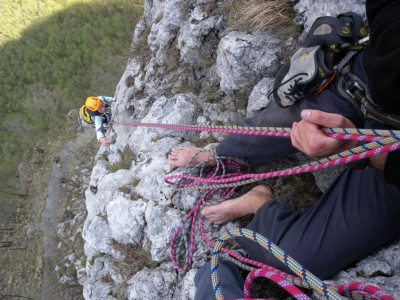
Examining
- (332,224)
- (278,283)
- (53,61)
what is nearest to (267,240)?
(278,283)

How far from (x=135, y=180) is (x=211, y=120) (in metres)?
1.08

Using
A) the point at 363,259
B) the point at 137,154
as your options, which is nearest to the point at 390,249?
the point at 363,259

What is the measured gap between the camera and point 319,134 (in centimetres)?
138

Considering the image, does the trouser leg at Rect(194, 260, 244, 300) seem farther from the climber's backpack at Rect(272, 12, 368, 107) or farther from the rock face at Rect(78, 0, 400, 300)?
the climber's backpack at Rect(272, 12, 368, 107)

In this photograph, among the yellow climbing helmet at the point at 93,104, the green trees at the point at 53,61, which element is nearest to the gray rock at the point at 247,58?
the yellow climbing helmet at the point at 93,104

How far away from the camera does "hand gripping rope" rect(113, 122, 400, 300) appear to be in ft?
4.08

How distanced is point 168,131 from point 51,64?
21.9 meters

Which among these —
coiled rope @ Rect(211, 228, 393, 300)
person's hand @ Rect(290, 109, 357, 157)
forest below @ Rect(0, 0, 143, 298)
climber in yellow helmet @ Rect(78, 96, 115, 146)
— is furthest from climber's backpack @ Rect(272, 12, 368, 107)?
forest below @ Rect(0, 0, 143, 298)

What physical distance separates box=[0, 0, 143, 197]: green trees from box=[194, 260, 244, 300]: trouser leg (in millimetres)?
15542

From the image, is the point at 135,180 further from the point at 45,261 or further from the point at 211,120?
the point at 45,261

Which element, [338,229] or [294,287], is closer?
[294,287]

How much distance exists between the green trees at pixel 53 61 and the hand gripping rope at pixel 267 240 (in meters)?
14.8

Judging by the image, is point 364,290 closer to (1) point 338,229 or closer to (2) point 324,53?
(1) point 338,229

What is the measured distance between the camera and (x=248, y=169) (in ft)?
9.04
